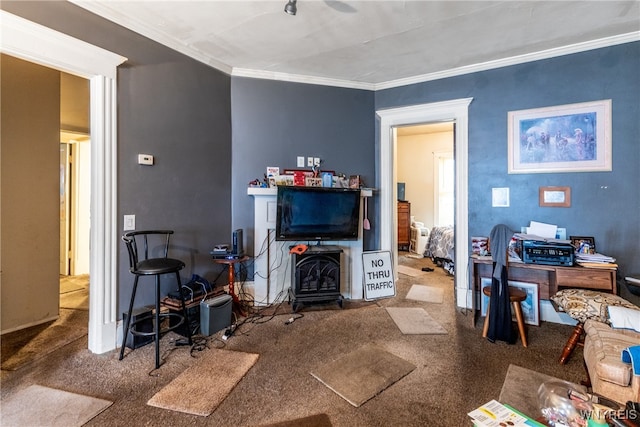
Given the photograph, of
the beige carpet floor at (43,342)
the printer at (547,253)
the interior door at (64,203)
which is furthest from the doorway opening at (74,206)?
the printer at (547,253)

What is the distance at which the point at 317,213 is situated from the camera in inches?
131

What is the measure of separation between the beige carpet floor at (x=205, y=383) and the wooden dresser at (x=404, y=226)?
195 inches

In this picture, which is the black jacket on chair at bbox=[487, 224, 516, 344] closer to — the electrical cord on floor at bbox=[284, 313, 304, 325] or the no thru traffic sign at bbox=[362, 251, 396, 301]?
the no thru traffic sign at bbox=[362, 251, 396, 301]

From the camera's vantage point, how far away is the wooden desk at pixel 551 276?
2.39m

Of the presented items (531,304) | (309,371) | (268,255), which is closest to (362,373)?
(309,371)

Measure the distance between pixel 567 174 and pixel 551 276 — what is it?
1.01 metres

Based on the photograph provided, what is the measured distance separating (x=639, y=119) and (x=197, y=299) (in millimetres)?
4264

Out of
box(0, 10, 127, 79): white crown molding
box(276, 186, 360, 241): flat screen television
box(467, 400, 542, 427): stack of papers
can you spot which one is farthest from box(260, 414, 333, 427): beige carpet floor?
box(0, 10, 127, 79): white crown molding

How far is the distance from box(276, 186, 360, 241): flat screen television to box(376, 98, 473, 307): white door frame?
22.7 inches

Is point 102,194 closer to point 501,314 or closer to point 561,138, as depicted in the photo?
point 501,314

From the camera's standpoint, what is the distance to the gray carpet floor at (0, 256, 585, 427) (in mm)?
1642

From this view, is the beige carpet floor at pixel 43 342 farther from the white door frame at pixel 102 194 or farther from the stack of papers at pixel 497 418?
the stack of papers at pixel 497 418

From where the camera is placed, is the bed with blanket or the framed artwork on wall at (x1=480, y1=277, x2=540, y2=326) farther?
the bed with blanket

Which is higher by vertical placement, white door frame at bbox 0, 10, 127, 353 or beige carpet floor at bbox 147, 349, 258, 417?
white door frame at bbox 0, 10, 127, 353
